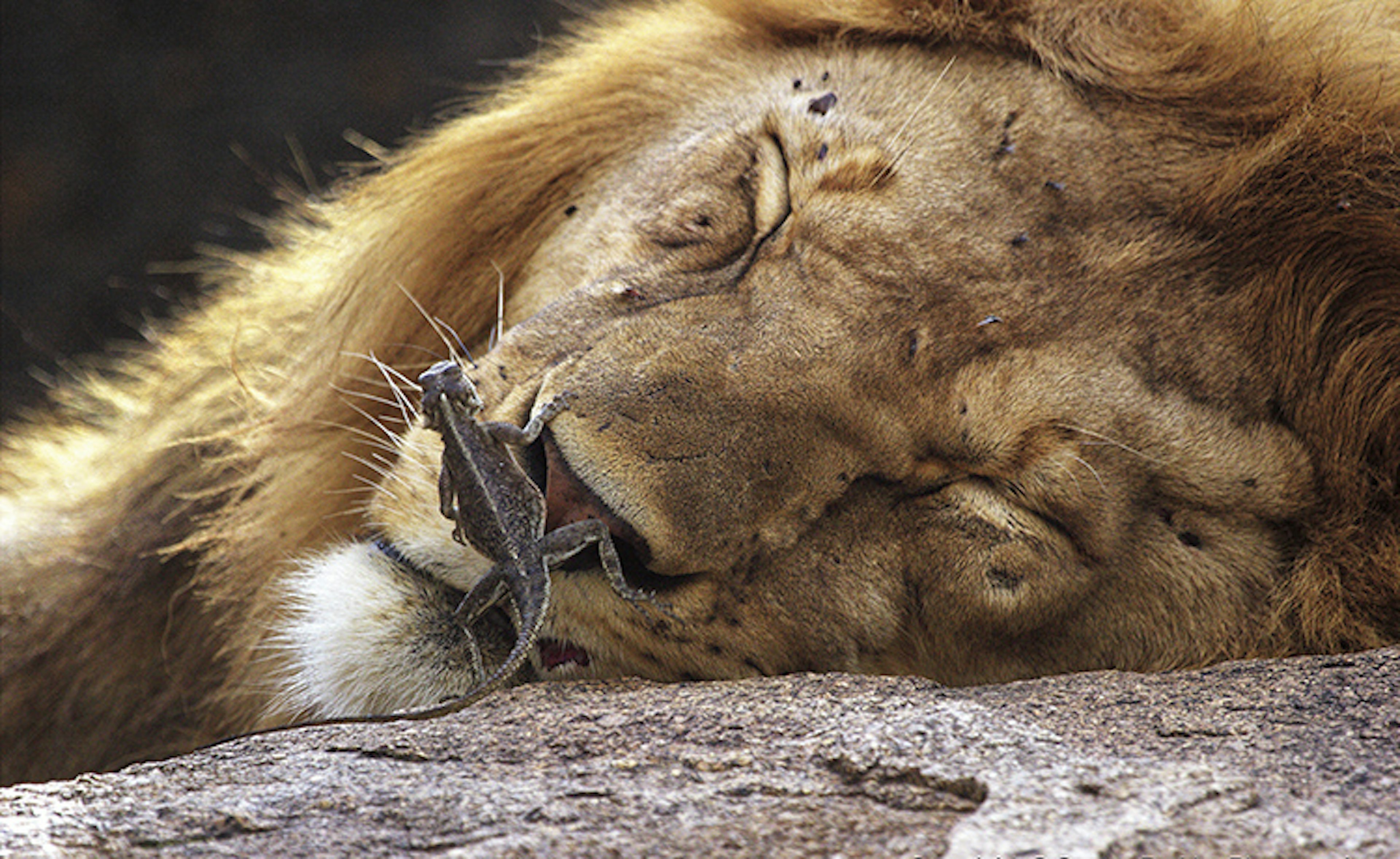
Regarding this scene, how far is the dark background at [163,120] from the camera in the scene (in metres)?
5.61

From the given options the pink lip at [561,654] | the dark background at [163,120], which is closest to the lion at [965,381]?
the pink lip at [561,654]

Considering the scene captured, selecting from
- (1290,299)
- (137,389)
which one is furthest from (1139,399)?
(137,389)

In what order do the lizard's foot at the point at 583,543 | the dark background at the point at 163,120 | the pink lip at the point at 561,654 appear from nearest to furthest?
the lizard's foot at the point at 583,543
the pink lip at the point at 561,654
the dark background at the point at 163,120

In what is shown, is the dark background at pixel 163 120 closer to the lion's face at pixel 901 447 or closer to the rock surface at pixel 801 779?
the lion's face at pixel 901 447

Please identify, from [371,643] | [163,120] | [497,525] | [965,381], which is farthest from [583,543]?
[163,120]

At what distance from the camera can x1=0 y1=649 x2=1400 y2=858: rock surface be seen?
3.90 feet

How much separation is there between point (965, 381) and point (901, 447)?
124 mm

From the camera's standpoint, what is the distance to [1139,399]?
186cm

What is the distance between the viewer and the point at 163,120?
232 inches

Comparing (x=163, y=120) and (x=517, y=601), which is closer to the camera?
(x=517, y=601)

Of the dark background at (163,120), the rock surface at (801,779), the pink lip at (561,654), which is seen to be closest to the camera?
the rock surface at (801,779)

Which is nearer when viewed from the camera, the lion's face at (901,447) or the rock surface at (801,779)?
the rock surface at (801,779)

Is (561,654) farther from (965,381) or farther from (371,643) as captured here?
(965,381)

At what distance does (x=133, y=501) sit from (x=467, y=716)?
1496mm
